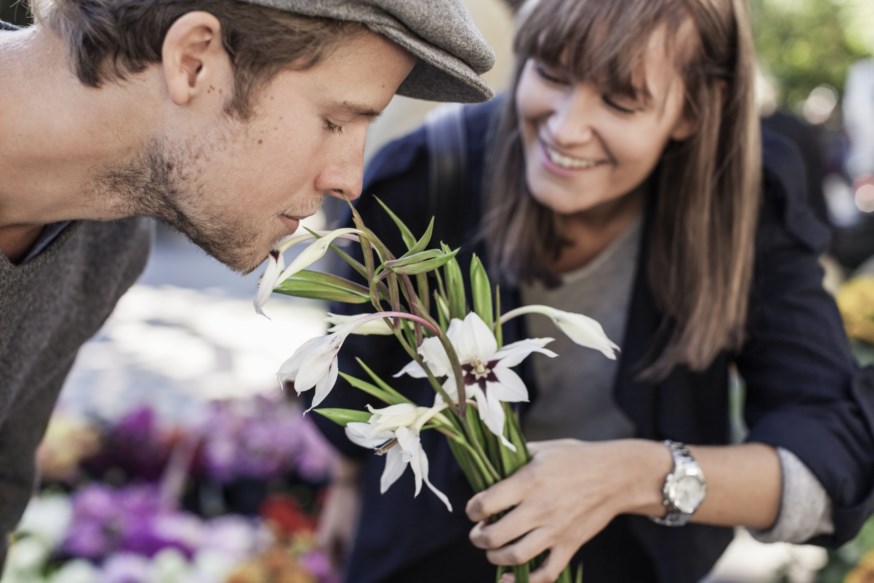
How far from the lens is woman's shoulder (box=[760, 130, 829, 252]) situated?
6.59 ft

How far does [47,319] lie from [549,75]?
991mm

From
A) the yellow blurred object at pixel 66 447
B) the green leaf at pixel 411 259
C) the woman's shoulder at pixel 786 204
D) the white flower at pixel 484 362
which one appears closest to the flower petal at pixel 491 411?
the white flower at pixel 484 362

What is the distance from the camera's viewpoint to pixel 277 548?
3100mm

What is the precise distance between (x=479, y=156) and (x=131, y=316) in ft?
21.5

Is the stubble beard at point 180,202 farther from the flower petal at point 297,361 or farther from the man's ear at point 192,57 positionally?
the flower petal at point 297,361

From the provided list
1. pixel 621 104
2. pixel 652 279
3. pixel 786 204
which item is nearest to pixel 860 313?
pixel 786 204

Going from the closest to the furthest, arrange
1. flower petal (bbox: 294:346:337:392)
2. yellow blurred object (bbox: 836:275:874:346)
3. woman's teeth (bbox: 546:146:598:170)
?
flower petal (bbox: 294:346:337:392), woman's teeth (bbox: 546:146:598:170), yellow blurred object (bbox: 836:275:874:346)

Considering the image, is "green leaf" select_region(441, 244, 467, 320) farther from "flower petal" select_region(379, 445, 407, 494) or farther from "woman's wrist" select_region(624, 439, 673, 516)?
"woman's wrist" select_region(624, 439, 673, 516)

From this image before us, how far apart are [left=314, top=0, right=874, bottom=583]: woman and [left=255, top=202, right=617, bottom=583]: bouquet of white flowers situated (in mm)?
493

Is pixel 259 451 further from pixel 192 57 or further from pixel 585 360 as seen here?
pixel 192 57

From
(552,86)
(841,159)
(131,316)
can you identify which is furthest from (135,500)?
(841,159)

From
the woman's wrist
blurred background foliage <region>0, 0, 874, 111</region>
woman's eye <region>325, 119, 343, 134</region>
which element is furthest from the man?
blurred background foliage <region>0, 0, 874, 111</region>

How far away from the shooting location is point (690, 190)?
2.04 metres

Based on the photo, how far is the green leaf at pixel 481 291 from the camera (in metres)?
1.37
